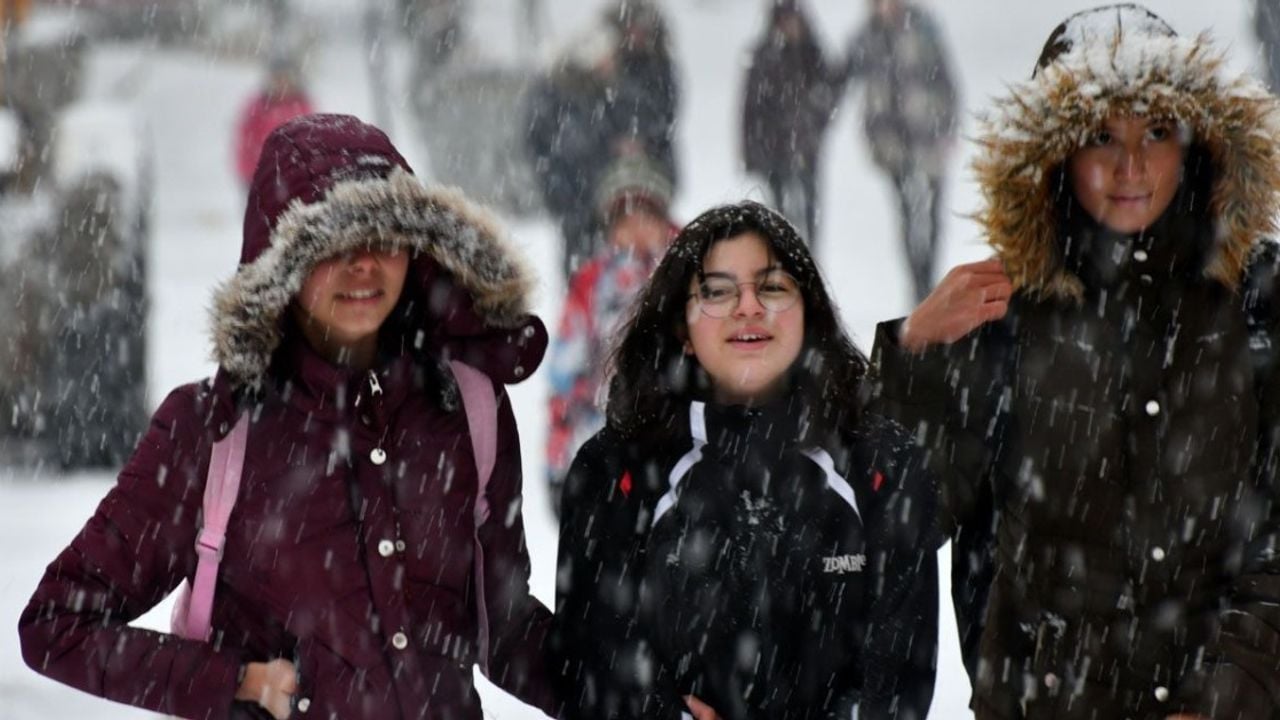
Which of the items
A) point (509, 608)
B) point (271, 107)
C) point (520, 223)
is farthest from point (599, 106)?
point (520, 223)

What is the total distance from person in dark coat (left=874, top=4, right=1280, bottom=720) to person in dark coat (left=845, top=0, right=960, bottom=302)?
8.34 m

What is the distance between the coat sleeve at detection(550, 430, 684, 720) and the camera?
3045 millimetres

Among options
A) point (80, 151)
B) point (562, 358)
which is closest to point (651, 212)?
point (562, 358)

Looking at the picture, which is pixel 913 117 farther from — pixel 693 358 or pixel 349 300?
pixel 349 300

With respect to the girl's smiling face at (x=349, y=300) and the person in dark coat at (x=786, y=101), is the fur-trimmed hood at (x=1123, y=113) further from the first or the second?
the person in dark coat at (x=786, y=101)

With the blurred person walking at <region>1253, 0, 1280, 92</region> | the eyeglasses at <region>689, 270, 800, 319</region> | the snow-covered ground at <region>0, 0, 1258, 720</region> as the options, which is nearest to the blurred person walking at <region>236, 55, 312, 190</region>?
Result: the snow-covered ground at <region>0, 0, 1258, 720</region>

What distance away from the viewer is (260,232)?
3.21 m

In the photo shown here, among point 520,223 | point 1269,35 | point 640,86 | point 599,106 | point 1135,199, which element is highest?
point 520,223

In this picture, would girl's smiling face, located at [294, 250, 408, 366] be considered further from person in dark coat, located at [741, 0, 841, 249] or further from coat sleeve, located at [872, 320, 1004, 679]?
person in dark coat, located at [741, 0, 841, 249]

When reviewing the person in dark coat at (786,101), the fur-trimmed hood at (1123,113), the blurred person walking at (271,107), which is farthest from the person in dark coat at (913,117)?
the fur-trimmed hood at (1123,113)

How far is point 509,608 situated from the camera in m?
3.22

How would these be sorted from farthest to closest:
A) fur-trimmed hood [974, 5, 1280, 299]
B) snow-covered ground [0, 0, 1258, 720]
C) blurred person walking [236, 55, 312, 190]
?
1. blurred person walking [236, 55, 312, 190]
2. snow-covered ground [0, 0, 1258, 720]
3. fur-trimmed hood [974, 5, 1280, 299]

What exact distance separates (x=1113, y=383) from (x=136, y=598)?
172 centimetres

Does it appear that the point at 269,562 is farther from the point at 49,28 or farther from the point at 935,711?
the point at 49,28
